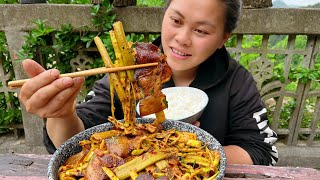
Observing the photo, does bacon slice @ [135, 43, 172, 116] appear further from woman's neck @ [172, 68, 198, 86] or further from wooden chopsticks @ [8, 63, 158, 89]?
→ woman's neck @ [172, 68, 198, 86]

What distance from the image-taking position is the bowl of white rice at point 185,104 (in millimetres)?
1587

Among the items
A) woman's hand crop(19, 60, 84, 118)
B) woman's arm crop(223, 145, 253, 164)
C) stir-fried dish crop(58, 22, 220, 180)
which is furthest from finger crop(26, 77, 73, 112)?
woman's arm crop(223, 145, 253, 164)

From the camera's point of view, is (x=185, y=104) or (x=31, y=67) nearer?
(x=31, y=67)

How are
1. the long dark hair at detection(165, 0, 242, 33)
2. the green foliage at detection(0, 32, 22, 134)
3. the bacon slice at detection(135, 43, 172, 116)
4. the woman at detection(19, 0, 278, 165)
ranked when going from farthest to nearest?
1. the green foliage at detection(0, 32, 22, 134)
2. the long dark hair at detection(165, 0, 242, 33)
3. the woman at detection(19, 0, 278, 165)
4. the bacon slice at detection(135, 43, 172, 116)

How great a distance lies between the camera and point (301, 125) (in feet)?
11.7

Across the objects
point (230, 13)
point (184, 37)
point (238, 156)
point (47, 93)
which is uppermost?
point (230, 13)

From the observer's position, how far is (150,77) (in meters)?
1.21

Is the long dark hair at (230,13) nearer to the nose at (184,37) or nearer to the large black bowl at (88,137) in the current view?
the nose at (184,37)

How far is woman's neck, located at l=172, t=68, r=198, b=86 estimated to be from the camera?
2139mm

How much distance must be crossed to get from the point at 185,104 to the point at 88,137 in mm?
584

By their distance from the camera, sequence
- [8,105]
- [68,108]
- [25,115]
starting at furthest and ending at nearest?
[8,105] → [25,115] → [68,108]

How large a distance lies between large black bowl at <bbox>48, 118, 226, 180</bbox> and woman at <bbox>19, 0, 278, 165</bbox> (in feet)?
0.41

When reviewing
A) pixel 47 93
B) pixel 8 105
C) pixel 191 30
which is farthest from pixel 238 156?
pixel 8 105

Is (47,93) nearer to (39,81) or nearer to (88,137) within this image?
(39,81)
